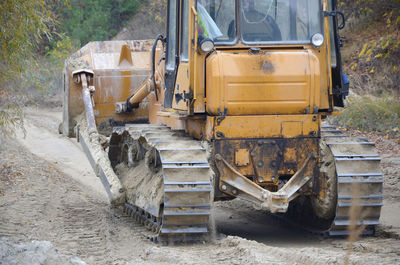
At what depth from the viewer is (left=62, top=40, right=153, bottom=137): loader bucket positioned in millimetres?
10414

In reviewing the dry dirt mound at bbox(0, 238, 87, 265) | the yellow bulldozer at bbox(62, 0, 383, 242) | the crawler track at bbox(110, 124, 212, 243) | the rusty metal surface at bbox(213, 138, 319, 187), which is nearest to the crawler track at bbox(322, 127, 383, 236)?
the yellow bulldozer at bbox(62, 0, 383, 242)

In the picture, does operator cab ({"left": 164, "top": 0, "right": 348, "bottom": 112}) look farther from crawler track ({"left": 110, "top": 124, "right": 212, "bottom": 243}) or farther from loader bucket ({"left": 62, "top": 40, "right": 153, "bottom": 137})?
loader bucket ({"left": 62, "top": 40, "right": 153, "bottom": 137})

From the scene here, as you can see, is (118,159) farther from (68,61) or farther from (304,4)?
(304,4)

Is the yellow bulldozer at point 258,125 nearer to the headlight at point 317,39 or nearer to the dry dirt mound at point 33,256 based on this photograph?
the headlight at point 317,39

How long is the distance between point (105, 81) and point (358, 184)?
549 cm

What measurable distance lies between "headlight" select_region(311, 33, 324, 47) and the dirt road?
6.97ft

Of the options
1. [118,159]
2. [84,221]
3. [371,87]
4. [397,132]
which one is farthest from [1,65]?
[371,87]

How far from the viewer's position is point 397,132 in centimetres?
1402

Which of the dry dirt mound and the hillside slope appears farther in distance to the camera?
the hillside slope

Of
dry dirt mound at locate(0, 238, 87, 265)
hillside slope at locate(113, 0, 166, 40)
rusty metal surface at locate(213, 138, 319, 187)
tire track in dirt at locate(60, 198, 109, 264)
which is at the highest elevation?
hillside slope at locate(113, 0, 166, 40)

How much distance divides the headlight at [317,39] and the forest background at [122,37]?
0.86m

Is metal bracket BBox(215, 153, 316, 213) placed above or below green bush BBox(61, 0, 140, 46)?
below

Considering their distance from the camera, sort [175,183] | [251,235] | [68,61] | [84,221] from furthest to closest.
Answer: [68,61] < [84,221] < [251,235] < [175,183]

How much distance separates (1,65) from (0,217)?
2577mm
